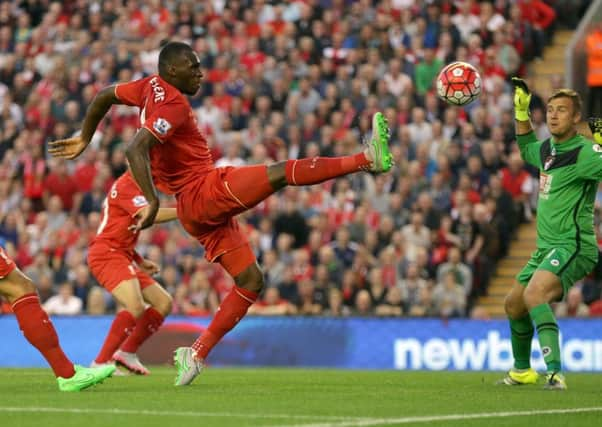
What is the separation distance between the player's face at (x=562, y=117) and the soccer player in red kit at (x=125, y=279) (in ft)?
13.9

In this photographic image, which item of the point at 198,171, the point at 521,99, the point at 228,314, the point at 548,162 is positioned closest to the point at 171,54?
the point at 198,171

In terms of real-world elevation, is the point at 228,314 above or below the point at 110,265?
above

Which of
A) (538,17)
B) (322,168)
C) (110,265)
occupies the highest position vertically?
(322,168)

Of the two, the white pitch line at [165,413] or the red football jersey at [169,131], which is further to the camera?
the red football jersey at [169,131]

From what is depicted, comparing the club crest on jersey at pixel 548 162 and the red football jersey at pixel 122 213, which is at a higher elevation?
the club crest on jersey at pixel 548 162

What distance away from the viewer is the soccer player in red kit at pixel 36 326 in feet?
33.7

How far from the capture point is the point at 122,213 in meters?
13.7

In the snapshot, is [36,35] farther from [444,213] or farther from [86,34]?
[444,213]

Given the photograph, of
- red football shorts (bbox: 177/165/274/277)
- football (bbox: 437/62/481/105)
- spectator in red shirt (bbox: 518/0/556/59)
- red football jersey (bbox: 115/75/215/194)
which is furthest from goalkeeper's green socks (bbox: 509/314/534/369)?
spectator in red shirt (bbox: 518/0/556/59)

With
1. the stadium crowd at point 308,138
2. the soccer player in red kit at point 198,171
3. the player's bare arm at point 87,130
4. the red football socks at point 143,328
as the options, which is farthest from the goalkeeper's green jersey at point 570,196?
the stadium crowd at point 308,138

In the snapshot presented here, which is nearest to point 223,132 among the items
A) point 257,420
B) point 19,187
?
point 19,187

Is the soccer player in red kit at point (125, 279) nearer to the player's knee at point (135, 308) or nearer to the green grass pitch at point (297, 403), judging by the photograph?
the player's knee at point (135, 308)

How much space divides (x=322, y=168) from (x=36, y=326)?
96.5 inches

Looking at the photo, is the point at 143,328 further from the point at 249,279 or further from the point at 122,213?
the point at 249,279
